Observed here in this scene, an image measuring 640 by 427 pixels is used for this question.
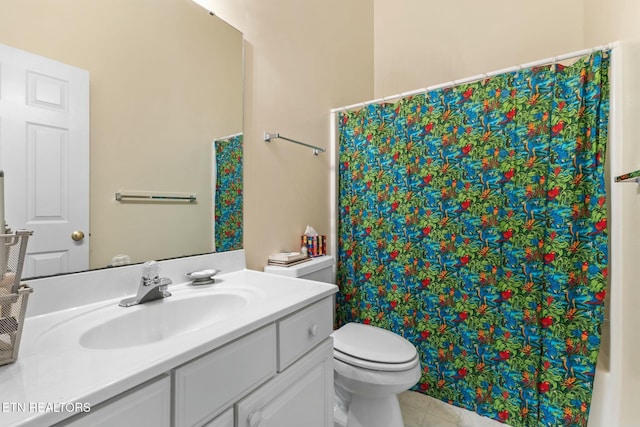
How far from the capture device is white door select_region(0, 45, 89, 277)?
2.43 feet

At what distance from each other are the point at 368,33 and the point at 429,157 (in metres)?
1.58

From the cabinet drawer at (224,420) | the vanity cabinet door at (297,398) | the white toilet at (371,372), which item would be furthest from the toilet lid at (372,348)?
the cabinet drawer at (224,420)

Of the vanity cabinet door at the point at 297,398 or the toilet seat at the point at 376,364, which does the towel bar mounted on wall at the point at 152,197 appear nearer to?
the vanity cabinet door at the point at 297,398

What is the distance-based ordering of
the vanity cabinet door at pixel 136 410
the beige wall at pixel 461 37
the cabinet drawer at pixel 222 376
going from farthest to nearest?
the beige wall at pixel 461 37 → the cabinet drawer at pixel 222 376 → the vanity cabinet door at pixel 136 410

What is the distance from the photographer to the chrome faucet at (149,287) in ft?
2.93

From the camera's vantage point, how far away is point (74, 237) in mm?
852

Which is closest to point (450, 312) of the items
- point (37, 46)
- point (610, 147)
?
point (610, 147)

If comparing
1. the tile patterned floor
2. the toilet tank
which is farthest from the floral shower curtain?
the toilet tank

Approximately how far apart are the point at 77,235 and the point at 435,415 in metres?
1.84

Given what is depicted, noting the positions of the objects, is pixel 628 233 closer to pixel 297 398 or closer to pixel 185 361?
pixel 297 398

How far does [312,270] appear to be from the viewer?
Result: 1.59 metres

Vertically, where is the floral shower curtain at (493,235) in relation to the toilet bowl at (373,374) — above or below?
above

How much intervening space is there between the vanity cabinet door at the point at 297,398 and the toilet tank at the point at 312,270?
1.55ft

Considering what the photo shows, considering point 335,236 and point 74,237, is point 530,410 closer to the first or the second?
point 335,236
